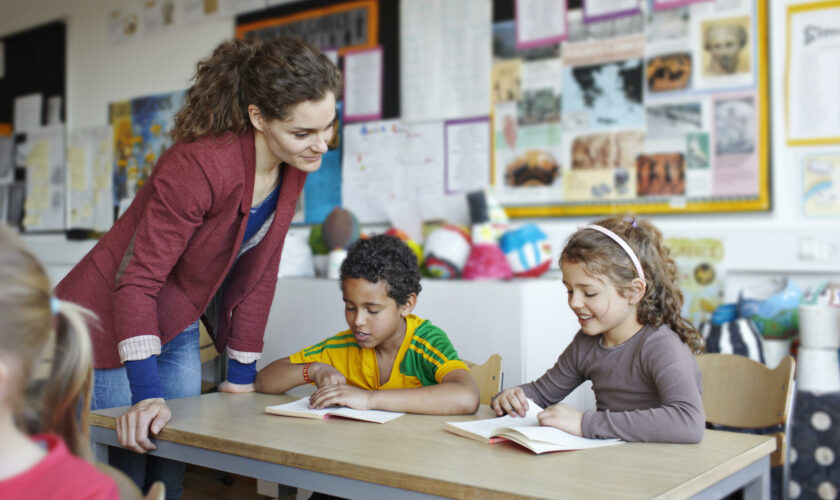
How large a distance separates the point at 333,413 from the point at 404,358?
36 cm

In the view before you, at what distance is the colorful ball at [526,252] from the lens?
2.45m

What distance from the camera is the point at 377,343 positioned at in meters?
1.70

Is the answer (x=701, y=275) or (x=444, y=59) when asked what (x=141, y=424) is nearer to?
(x=701, y=275)

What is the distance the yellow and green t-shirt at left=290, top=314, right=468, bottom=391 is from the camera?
1650 mm

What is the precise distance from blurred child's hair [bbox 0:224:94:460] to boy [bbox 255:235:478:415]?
0.77 meters

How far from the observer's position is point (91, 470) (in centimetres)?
74

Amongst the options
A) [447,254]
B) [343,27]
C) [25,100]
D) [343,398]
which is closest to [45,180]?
[25,100]

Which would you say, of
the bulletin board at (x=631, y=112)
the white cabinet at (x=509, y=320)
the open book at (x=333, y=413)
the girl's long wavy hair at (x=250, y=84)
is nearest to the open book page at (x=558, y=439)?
the open book at (x=333, y=413)

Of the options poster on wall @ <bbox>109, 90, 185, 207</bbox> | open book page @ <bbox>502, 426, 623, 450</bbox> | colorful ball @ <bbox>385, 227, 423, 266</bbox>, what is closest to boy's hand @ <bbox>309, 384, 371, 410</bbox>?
open book page @ <bbox>502, 426, 623, 450</bbox>

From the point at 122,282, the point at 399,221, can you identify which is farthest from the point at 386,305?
the point at 399,221

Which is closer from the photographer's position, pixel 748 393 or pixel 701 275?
pixel 748 393

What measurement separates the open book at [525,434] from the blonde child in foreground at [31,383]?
1.91 feet

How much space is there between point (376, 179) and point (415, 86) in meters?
0.42

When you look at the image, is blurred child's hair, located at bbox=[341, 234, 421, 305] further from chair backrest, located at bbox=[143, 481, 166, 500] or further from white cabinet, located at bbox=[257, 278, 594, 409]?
chair backrest, located at bbox=[143, 481, 166, 500]
